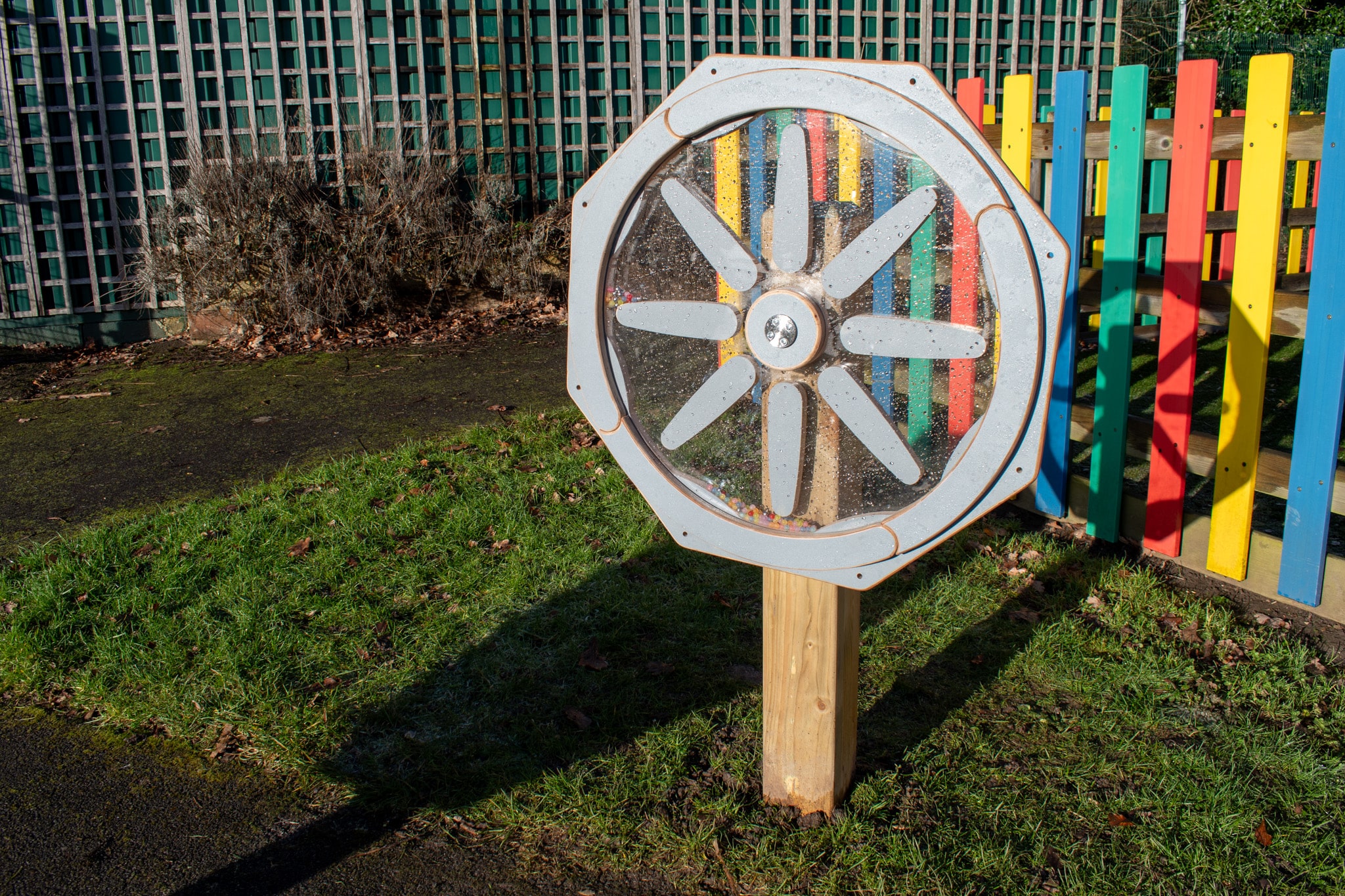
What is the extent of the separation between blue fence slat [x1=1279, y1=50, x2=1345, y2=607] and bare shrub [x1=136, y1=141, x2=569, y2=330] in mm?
6591

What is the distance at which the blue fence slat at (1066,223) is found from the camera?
12.4 feet

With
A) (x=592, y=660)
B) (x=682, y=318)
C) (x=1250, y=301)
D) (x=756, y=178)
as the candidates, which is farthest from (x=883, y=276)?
(x=1250, y=301)

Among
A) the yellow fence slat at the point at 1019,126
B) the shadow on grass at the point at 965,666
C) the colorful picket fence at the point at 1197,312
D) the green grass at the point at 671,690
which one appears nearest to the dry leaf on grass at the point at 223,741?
the green grass at the point at 671,690

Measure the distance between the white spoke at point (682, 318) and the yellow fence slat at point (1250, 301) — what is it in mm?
1912

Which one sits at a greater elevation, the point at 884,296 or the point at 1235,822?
the point at 884,296

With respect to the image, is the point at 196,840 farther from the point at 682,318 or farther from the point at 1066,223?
the point at 1066,223

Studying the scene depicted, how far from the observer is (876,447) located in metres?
2.10

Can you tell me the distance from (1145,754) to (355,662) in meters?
2.27

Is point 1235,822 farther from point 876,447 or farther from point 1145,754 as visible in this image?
point 876,447

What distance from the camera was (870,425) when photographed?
6.86 feet

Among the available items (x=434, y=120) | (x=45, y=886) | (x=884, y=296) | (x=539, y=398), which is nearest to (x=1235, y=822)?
(x=884, y=296)

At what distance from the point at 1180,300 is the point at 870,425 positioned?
6.61ft

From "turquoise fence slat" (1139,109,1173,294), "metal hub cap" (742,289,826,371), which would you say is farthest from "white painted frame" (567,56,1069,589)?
"turquoise fence slat" (1139,109,1173,294)

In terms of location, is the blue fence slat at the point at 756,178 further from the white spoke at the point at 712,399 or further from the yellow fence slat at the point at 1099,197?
the yellow fence slat at the point at 1099,197
